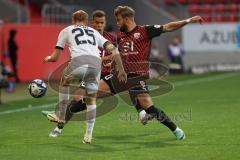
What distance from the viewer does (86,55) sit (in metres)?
11.3

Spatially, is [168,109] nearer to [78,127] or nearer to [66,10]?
[78,127]

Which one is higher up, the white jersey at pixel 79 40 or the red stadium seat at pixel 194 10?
the white jersey at pixel 79 40

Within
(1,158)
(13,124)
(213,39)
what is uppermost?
(1,158)

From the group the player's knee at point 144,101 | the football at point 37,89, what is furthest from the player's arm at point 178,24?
the football at point 37,89

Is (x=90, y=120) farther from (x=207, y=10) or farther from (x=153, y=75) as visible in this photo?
(x=207, y=10)

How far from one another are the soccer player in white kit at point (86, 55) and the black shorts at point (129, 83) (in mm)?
656

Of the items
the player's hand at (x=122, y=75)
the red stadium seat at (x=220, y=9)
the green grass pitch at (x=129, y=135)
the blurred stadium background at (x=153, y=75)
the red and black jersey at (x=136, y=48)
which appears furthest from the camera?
the red stadium seat at (x=220, y=9)

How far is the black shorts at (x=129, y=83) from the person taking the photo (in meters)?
11.9

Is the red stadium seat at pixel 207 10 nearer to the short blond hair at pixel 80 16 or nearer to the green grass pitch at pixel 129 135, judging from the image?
the green grass pitch at pixel 129 135

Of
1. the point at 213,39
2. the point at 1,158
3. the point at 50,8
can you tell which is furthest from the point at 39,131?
the point at 213,39

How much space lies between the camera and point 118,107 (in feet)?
57.7

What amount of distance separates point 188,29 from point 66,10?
6.12m

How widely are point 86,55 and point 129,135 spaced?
5.62 ft

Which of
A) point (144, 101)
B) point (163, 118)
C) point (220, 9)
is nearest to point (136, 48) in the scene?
point (144, 101)
